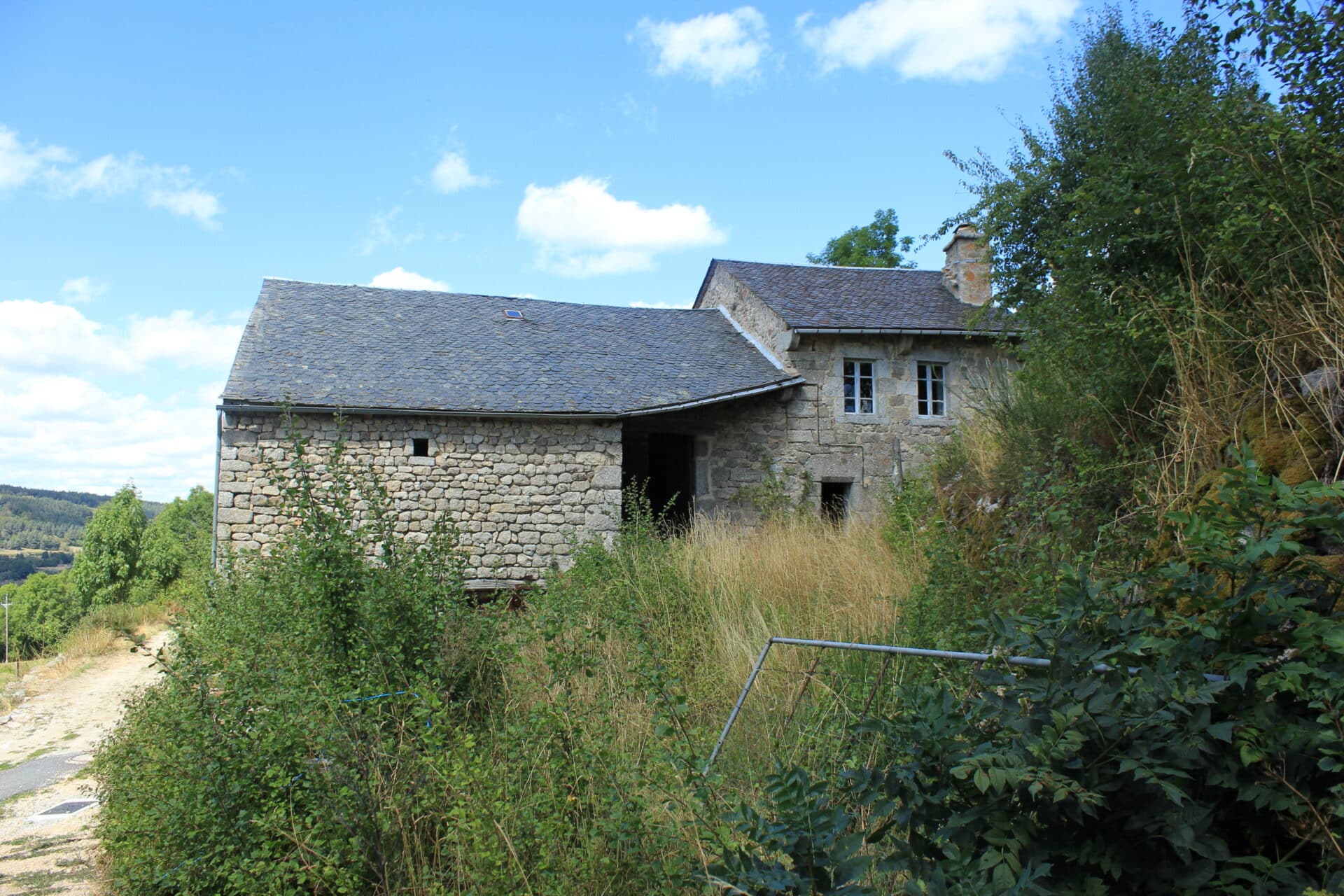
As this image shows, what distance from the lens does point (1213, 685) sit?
2.03m

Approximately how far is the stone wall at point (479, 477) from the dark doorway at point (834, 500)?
338 centimetres

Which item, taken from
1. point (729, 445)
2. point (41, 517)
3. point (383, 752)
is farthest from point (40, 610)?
point (41, 517)

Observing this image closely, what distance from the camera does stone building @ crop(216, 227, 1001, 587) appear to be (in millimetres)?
10633

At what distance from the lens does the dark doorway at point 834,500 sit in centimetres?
1246

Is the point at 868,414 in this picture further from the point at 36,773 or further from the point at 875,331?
the point at 36,773

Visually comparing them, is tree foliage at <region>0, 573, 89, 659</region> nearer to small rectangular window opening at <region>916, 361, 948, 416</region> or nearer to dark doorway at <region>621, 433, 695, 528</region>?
dark doorway at <region>621, 433, 695, 528</region>

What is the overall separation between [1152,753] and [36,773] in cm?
1025

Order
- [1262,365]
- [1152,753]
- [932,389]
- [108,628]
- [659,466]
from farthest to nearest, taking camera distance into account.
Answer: [108,628] < [659,466] < [932,389] < [1262,365] < [1152,753]

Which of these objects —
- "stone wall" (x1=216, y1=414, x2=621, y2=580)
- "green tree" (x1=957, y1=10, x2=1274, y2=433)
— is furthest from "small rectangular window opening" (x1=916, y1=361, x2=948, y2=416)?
"green tree" (x1=957, y1=10, x2=1274, y2=433)

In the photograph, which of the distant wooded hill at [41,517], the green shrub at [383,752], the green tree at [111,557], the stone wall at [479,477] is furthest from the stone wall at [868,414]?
the distant wooded hill at [41,517]

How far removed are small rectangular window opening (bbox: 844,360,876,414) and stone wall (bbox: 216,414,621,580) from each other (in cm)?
377

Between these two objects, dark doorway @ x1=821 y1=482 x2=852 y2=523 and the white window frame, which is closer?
dark doorway @ x1=821 y1=482 x2=852 y2=523

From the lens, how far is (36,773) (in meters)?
8.45

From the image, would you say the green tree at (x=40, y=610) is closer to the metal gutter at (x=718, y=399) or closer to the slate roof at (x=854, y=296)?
the metal gutter at (x=718, y=399)
